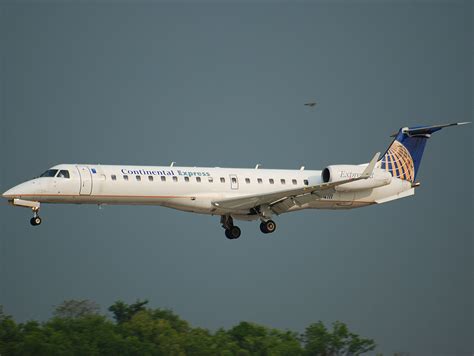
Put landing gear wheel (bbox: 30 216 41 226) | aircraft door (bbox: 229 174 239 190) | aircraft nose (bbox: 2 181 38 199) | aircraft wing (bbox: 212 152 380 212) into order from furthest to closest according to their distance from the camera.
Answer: aircraft door (bbox: 229 174 239 190) → aircraft wing (bbox: 212 152 380 212) → landing gear wheel (bbox: 30 216 41 226) → aircraft nose (bbox: 2 181 38 199)

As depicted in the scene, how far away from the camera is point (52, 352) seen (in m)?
40.9

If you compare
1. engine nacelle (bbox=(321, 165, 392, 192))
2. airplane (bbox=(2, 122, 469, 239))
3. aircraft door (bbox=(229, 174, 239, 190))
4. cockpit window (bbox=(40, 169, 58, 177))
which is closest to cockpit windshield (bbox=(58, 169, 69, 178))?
airplane (bbox=(2, 122, 469, 239))

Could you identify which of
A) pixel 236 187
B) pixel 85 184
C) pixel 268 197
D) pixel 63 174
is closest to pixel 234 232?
pixel 236 187

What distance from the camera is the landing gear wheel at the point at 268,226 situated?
40.7 meters

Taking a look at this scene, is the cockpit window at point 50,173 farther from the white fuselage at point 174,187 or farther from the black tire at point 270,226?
the black tire at point 270,226

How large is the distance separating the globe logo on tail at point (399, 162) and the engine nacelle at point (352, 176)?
3.47 feet

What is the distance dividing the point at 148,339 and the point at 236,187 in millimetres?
12239

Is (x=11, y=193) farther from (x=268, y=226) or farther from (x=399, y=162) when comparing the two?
(x=399, y=162)

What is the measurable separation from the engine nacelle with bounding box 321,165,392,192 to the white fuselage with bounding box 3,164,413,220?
61cm

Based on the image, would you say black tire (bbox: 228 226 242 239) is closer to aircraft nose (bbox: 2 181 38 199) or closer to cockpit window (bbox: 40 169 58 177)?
cockpit window (bbox: 40 169 58 177)

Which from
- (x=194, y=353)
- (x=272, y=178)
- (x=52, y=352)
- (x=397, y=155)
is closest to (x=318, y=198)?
(x=272, y=178)

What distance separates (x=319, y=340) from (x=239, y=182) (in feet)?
42.7

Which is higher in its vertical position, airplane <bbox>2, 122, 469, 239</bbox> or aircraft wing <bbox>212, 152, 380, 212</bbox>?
airplane <bbox>2, 122, 469, 239</bbox>

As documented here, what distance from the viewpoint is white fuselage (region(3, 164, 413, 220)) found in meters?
36.8
